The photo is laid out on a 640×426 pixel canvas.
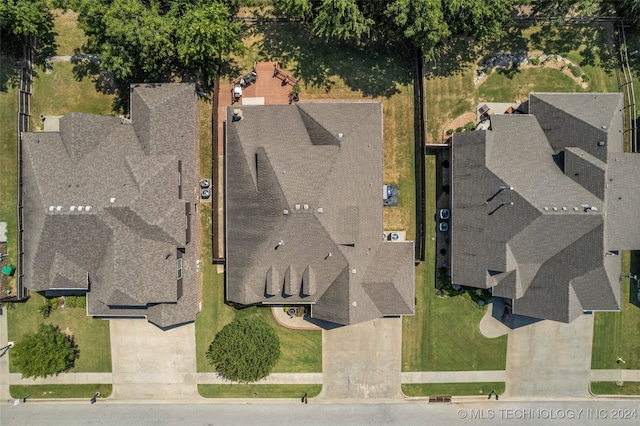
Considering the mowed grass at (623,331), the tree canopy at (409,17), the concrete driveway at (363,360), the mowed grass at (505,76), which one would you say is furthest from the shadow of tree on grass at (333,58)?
the mowed grass at (623,331)

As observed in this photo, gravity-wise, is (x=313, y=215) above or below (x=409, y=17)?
below

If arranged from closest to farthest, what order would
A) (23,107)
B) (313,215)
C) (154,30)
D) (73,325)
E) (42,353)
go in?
(313,215)
(154,30)
(42,353)
(23,107)
(73,325)

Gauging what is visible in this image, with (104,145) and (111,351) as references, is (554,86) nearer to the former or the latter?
(104,145)

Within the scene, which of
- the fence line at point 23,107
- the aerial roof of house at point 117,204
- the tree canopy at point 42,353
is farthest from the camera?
the fence line at point 23,107

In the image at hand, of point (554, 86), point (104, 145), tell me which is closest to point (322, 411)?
point (104, 145)

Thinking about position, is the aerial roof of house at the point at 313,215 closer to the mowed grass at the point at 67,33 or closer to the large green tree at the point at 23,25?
the mowed grass at the point at 67,33

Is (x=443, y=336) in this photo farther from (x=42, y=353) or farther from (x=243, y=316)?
(x=42, y=353)

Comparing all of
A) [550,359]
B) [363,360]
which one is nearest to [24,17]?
[363,360]

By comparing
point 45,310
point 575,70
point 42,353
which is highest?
point 575,70
